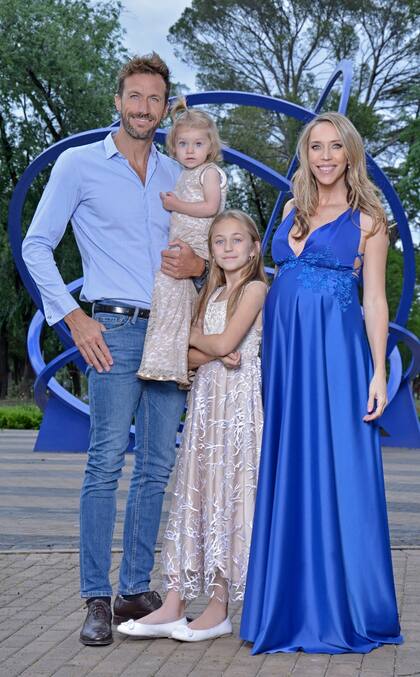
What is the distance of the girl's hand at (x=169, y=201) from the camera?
4531 millimetres

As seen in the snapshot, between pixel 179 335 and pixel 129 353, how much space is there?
20cm

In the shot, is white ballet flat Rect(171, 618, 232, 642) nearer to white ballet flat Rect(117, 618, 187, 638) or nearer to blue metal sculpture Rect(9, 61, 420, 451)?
white ballet flat Rect(117, 618, 187, 638)

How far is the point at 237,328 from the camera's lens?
4500mm

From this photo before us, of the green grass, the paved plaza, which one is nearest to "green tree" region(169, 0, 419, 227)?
the green grass

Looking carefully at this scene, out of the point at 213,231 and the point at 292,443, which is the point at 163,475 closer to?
the point at 292,443

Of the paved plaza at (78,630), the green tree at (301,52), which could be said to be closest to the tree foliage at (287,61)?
the green tree at (301,52)

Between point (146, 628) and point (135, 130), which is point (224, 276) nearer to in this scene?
point (135, 130)

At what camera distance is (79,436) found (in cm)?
1398

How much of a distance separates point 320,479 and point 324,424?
0.20 meters

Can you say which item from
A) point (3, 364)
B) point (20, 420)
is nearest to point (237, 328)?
point (20, 420)

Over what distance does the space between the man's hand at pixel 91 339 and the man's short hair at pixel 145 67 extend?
35.9 inches

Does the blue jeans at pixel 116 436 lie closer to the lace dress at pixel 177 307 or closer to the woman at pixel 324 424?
the lace dress at pixel 177 307

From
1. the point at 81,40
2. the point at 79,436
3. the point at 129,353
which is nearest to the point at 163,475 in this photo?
the point at 129,353

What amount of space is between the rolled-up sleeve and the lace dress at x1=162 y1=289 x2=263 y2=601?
58 cm
